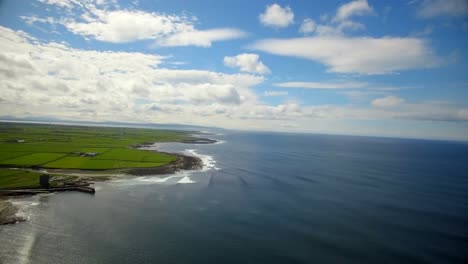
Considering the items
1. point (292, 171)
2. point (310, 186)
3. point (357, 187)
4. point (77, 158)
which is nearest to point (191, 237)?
point (310, 186)

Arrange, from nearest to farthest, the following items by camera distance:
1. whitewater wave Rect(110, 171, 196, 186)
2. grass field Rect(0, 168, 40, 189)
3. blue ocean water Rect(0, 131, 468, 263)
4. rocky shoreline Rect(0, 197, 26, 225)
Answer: blue ocean water Rect(0, 131, 468, 263) < rocky shoreline Rect(0, 197, 26, 225) < grass field Rect(0, 168, 40, 189) < whitewater wave Rect(110, 171, 196, 186)

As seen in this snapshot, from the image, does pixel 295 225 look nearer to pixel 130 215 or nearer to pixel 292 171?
pixel 130 215

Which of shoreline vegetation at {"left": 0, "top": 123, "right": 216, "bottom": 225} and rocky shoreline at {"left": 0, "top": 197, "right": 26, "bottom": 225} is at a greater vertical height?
shoreline vegetation at {"left": 0, "top": 123, "right": 216, "bottom": 225}

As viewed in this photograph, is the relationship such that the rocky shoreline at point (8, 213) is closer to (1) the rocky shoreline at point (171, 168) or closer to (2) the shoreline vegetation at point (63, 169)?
(2) the shoreline vegetation at point (63, 169)

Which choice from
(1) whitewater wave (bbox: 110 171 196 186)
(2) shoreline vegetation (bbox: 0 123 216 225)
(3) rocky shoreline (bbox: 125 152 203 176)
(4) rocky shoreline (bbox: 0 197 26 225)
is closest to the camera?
(4) rocky shoreline (bbox: 0 197 26 225)

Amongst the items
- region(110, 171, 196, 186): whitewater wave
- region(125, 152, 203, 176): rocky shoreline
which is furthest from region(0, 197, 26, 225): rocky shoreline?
region(125, 152, 203, 176): rocky shoreline

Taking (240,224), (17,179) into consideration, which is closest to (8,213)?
(17,179)

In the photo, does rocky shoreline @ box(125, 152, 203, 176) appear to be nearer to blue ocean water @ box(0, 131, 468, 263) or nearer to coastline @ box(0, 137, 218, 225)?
coastline @ box(0, 137, 218, 225)

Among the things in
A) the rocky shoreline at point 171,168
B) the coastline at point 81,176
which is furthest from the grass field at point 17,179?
the rocky shoreline at point 171,168
